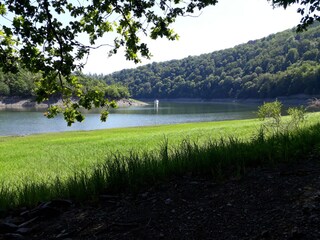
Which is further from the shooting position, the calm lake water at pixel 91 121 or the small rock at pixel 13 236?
the calm lake water at pixel 91 121

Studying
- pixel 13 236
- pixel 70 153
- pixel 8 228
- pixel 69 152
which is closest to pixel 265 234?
pixel 13 236

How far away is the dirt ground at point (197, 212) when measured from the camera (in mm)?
3918

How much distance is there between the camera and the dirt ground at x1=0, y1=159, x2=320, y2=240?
3918 mm

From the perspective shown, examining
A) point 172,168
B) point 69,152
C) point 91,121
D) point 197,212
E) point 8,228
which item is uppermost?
point 172,168

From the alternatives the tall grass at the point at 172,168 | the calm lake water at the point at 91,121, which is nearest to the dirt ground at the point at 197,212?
the tall grass at the point at 172,168

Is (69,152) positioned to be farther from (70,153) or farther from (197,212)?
(197,212)

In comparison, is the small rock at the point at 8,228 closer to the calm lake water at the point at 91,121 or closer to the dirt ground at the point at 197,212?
the dirt ground at the point at 197,212

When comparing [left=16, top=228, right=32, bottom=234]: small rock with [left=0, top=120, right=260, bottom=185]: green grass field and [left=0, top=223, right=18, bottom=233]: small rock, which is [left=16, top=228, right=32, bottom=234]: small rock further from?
[left=0, top=120, right=260, bottom=185]: green grass field

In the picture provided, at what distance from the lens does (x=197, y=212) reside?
4547 mm

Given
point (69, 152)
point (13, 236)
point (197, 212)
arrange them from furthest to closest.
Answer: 1. point (69, 152)
2. point (13, 236)
3. point (197, 212)

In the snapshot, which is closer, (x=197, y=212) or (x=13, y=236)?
(x=197, y=212)


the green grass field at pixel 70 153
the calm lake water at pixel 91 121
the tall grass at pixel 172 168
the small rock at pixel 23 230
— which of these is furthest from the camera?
the calm lake water at pixel 91 121

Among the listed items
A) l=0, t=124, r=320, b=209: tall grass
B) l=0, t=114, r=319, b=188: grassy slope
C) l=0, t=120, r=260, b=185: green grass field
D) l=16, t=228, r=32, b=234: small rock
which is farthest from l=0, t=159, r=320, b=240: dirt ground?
l=0, t=120, r=260, b=185: green grass field

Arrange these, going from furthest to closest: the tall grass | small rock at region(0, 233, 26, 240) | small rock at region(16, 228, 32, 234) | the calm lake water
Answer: the calm lake water → the tall grass → small rock at region(16, 228, 32, 234) → small rock at region(0, 233, 26, 240)
